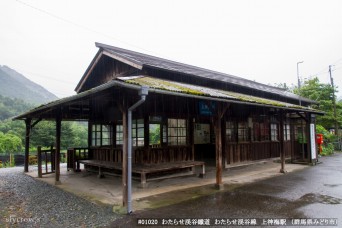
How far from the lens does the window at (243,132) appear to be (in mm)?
10273

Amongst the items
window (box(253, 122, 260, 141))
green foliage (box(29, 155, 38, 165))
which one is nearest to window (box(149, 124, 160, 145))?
window (box(253, 122, 260, 141))

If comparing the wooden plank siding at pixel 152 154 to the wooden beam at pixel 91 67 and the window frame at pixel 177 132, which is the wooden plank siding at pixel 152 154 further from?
the wooden beam at pixel 91 67

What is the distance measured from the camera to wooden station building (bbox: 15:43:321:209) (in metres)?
6.68

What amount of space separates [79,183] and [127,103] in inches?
163

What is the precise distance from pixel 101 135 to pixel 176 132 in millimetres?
3168

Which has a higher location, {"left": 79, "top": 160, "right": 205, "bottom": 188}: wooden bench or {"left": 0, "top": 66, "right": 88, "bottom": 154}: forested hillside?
{"left": 0, "top": 66, "right": 88, "bottom": 154}: forested hillside

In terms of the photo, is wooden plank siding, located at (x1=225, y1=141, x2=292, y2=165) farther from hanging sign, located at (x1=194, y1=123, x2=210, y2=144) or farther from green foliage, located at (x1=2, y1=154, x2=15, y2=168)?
green foliage, located at (x1=2, y1=154, x2=15, y2=168)

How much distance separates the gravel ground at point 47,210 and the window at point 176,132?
11.5ft

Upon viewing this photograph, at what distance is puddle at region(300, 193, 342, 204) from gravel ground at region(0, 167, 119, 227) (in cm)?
421

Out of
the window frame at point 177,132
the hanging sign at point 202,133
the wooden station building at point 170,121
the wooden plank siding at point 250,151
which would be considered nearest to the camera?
the wooden station building at point 170,121

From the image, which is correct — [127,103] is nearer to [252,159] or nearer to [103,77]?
[103,77]

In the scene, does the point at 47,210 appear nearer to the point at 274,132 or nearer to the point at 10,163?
the point at 274,132

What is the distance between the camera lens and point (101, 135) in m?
9.83

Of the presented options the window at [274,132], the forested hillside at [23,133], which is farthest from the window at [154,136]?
the forested hillside at [23,133]
